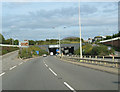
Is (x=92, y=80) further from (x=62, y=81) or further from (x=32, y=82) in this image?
(x=32, y=82)

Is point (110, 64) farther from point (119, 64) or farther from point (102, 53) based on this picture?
point (102, 53)

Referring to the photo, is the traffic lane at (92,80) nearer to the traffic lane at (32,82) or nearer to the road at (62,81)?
the road at (62,81)

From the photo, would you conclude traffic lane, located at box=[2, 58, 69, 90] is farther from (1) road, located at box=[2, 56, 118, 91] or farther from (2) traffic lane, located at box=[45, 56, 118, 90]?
(2) traffic lane, located at box=[45, 56, 118, 90]

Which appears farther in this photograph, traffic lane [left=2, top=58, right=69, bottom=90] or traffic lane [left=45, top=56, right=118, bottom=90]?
traffic lane [left=2, top=58, right=69, bottom=90]

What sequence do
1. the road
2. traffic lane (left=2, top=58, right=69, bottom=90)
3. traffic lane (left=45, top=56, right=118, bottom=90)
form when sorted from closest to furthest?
traffic lane (left=45, top=56, right=118, bottom=90) → the road → traffic lane (left=2, top=58, right=69, bottom=90)

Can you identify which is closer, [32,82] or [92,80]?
[32,82]

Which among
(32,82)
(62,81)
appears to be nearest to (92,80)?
(62,81)

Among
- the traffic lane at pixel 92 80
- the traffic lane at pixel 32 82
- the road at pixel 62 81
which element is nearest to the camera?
the traffic lane at pixel 92 80

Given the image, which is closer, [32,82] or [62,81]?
[32,82]

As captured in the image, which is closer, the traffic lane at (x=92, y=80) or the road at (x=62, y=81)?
the traffic lane at (x=92, y=80)

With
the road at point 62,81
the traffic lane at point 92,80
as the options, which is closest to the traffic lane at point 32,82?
the road at point 62,81

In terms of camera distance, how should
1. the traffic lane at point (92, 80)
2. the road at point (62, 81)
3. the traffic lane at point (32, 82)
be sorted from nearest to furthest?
1. the traffic lane at point (92, 80)
2. the road at point (62, 81)
3. the traffic lane at point (32, 82)

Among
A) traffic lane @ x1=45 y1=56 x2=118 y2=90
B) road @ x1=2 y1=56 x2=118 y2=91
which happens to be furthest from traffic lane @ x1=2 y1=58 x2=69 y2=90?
traffic lane @ x1=45 y1=56 x2=118 y2=90

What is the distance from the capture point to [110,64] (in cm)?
2095
